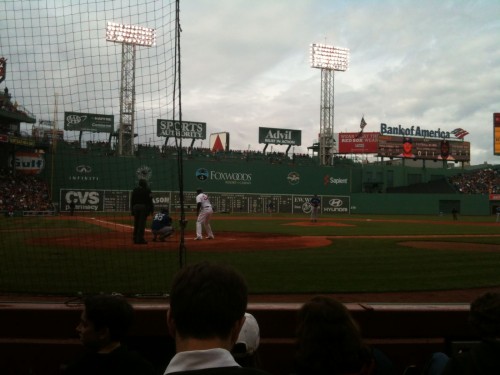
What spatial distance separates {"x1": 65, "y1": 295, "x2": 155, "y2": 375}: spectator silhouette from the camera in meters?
2.25

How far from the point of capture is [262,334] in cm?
359

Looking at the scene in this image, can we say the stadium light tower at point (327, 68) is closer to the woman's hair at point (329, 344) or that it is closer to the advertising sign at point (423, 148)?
the advertising sign at point (423, 148)

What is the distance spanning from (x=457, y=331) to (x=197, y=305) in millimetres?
2816

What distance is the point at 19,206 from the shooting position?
33.0m

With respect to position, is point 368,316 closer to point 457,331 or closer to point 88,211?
point 457,331

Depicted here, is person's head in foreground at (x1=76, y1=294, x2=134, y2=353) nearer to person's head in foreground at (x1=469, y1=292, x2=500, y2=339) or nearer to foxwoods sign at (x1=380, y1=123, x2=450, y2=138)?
person's head in foreground at (x1=469, y1=292, x2=500, y2=339)

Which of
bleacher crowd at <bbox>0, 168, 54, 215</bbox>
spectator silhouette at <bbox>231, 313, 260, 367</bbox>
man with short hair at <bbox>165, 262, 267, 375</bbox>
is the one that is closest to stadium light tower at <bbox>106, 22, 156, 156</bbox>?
spectator silhouette at <bbox>231, 313, 260, 367</bbox>

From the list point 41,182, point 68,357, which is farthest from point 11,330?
→ point 41,182

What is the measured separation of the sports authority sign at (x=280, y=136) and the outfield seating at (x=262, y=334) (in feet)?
187

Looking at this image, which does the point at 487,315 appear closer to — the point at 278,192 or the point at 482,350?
the point at 482,350

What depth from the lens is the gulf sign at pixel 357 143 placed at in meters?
61.5

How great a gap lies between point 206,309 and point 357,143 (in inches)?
2467

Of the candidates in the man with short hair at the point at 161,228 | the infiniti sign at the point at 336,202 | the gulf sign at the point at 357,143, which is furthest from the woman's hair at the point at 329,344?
the gulf sign at the point at 357,143

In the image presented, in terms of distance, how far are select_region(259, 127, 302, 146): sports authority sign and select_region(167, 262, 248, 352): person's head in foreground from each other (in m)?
58.8
